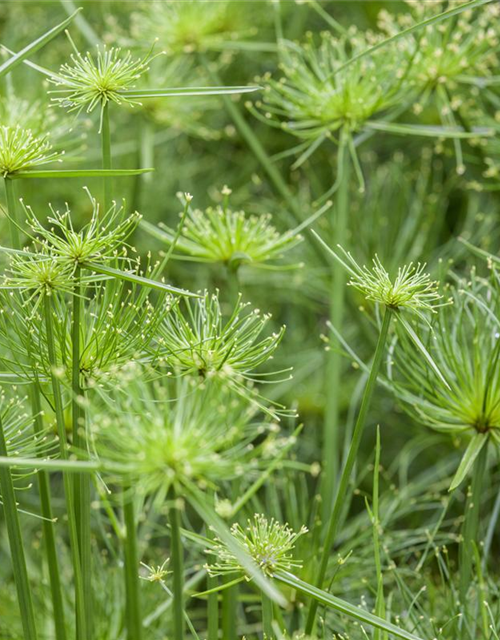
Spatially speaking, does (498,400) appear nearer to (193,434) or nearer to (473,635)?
(473,635)

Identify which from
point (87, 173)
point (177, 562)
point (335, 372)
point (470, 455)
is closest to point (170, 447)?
point (177, 562)

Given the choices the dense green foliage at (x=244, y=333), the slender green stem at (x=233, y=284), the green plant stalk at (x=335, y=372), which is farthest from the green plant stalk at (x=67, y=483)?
the green plant stalk at (x=335, y=372)

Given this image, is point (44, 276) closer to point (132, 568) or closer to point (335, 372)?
point (132, 568)

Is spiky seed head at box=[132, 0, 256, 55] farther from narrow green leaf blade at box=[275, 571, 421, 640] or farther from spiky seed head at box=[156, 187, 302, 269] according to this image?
narrow green leaf blade at box=[275, 571, 421, 640]

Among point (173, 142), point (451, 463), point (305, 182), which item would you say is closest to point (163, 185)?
point (173, 142)

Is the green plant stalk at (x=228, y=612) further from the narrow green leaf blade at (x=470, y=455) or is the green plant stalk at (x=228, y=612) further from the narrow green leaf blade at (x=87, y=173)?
the narrow green leaf blade at (x=87, y=173)

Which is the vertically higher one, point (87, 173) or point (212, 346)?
point (87, 173)

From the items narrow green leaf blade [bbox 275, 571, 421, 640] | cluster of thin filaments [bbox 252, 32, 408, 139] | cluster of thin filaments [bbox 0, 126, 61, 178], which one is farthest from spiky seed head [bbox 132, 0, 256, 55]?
narrow green leaf blade [bbox 275, 571, 421, 640]
